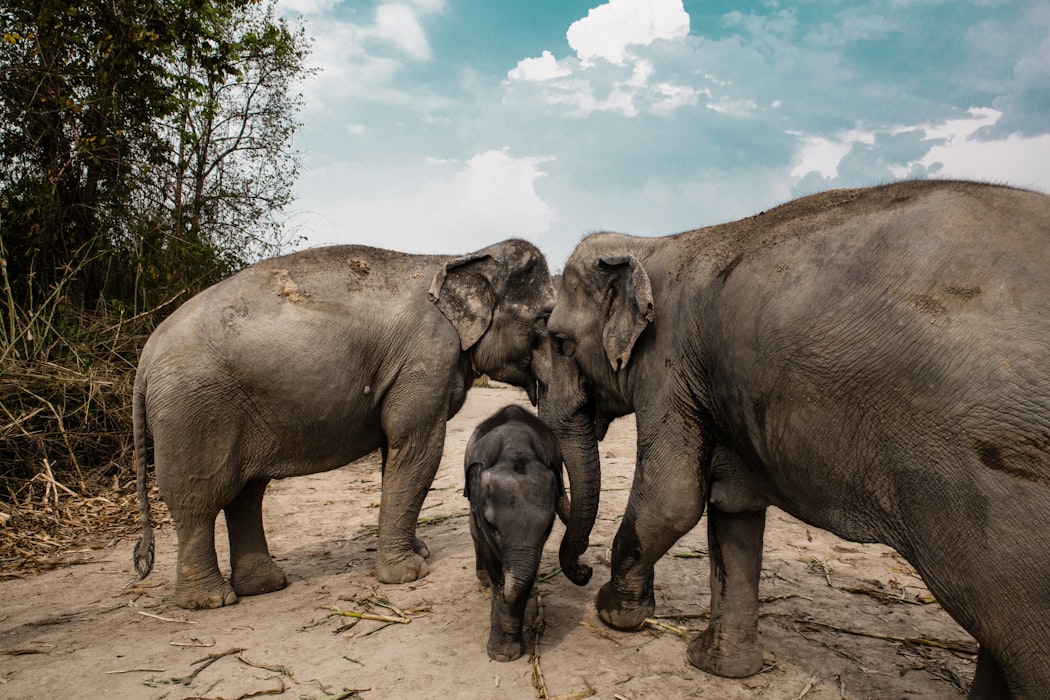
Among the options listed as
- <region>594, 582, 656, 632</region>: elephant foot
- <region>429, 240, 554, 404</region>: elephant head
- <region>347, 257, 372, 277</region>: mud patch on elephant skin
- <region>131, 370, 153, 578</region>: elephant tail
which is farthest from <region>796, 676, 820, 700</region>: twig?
<region>131, 370, 153, 578</region>: elephant tail

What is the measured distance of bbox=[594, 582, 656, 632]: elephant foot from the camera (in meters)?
3.83

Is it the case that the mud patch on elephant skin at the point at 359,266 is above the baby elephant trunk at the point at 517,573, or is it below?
above

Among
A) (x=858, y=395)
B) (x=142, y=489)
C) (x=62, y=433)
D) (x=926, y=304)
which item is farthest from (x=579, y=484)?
(x=62, y=433)

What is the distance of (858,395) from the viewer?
247cm

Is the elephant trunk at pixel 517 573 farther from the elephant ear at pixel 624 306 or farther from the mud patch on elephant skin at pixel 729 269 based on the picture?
the mud patch on elephant skin at pixel 729 269

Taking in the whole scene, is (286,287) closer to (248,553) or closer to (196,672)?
(248,553)

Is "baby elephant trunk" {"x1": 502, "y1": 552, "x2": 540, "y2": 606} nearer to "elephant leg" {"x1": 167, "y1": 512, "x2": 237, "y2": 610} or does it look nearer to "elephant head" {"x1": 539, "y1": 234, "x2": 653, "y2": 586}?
"elephant head" {"x1": 539, "y1": 234, "x2": 653, "y2": 586}

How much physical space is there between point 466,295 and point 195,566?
2.32 m

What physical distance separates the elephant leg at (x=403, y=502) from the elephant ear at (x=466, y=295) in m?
0.66

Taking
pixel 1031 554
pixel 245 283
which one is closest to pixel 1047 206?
pixel 1031 554

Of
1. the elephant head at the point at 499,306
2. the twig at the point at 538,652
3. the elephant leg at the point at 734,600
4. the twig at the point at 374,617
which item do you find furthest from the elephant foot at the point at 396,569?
the elephant leg at the point at 734,600

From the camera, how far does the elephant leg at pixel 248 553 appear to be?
189 inches

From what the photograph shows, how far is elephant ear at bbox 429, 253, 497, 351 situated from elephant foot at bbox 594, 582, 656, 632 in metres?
1.92

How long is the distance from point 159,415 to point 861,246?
376 cm
